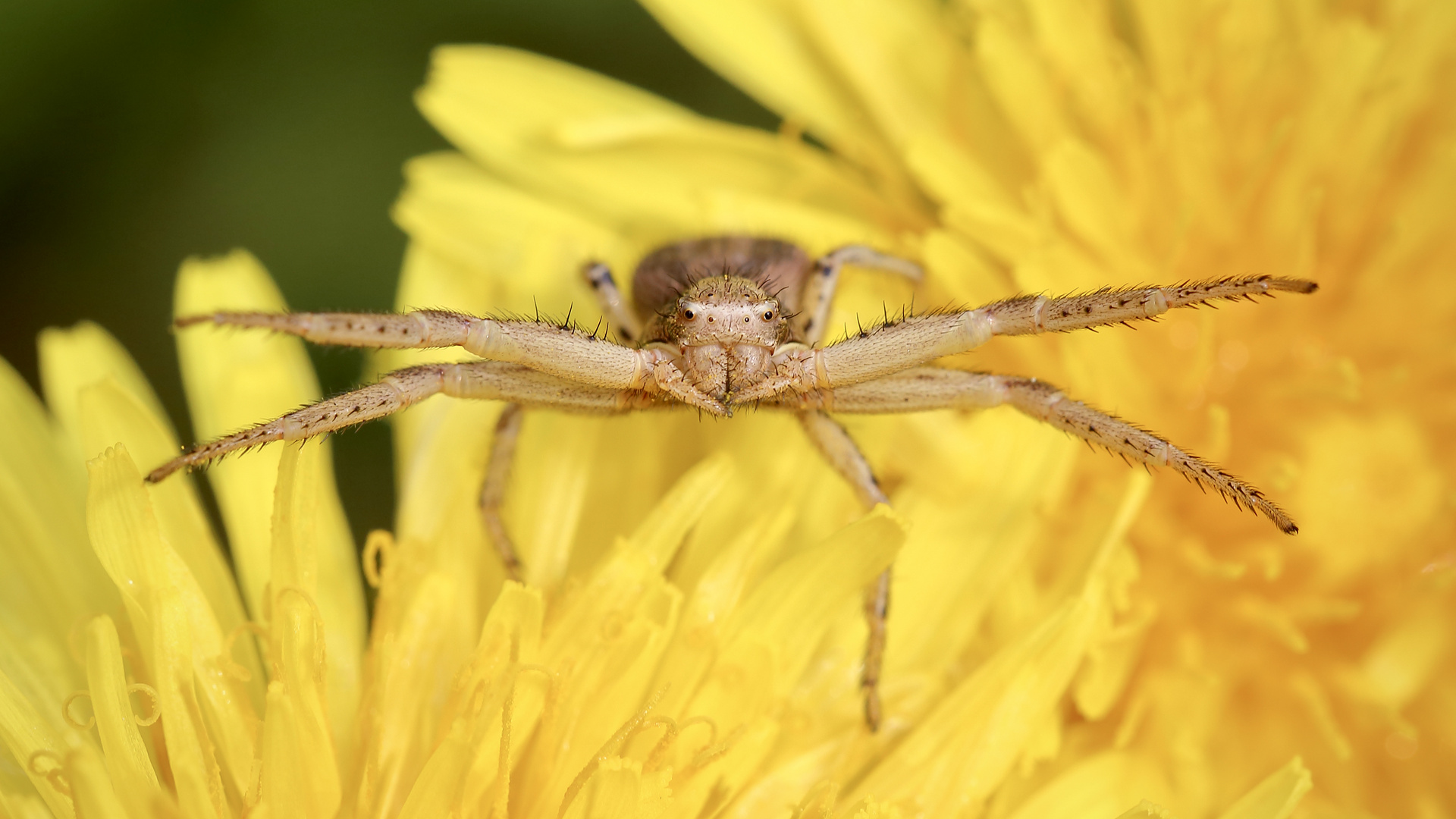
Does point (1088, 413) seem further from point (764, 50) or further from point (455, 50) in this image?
point (455, 50)

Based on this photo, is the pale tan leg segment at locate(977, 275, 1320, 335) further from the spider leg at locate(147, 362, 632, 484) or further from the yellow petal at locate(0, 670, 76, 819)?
the yellow petal at locate(0, 670, 76, 819)

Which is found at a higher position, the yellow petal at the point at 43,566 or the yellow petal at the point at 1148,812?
the yellow petal at the point at 43,566

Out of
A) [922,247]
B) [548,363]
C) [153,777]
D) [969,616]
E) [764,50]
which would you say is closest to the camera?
[153,777]

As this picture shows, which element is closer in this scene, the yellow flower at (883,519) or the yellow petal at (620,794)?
the yellow petal at (620,794)

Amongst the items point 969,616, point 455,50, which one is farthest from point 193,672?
point 455,50

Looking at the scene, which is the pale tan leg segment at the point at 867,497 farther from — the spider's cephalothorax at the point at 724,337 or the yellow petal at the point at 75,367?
the yellow petal at the point at 75,367

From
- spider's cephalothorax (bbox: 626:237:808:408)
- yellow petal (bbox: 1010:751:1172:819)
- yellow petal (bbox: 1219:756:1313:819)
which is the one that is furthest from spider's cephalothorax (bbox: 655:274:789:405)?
yellow petal (bbox: 1219:756:1313:819)

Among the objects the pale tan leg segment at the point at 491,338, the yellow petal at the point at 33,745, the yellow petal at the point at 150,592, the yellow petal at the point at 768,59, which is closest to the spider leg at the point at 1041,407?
the pale tan leg segment at the point at 491,338
